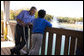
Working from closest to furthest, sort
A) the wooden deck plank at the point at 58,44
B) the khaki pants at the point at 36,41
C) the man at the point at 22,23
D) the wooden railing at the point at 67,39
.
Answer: the wooden railing at the point at 67,39 → the wooden deck plank at the point at 58,44 → the khaki pants at the point at 36,41 → the man at the point at 22,23

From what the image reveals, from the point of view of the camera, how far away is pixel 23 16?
3.43 meters

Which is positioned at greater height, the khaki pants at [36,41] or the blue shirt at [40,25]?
the blue shirt at [40,25]

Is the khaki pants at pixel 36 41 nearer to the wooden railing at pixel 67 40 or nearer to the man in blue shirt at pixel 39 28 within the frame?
the man in blue shirt at pixel 39 28

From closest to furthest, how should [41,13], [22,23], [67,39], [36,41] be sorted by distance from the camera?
[67,39], [41,13], [36,41], [22,23]

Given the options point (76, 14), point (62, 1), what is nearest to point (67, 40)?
point (76, 14)

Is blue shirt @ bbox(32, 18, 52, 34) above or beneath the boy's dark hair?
beneath

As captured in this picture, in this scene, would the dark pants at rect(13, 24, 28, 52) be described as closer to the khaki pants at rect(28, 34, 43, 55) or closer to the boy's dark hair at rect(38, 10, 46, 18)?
the khaki pants at rect(28, 34, 43, 55)

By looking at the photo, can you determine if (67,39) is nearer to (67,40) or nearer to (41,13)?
(67,40)

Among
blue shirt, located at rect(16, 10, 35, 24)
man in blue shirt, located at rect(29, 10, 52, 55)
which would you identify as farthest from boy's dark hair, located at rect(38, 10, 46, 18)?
blue shirt, located at rect(16, 10, 35, 24)

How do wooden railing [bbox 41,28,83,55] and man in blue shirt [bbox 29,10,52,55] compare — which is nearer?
wooden railing [bbox 41,28,83,55]

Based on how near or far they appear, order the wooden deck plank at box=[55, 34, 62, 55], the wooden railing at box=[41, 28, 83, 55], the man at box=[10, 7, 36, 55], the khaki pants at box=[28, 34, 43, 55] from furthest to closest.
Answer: the man at box=[10, 7, 36, 55] → the khaki pants at box=[28, 34, 43, 55] → the wooden deck plank at box=[55, 34, 62, 55] → the wooden railing at box=[41, 28, 83, 55]

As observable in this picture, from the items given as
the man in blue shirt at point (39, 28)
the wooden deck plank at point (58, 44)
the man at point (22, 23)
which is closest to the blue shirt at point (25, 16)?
the man at point (22, 23)

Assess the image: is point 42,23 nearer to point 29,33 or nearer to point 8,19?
point 29,33

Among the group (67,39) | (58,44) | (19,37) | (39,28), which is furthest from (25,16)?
(67,39)
